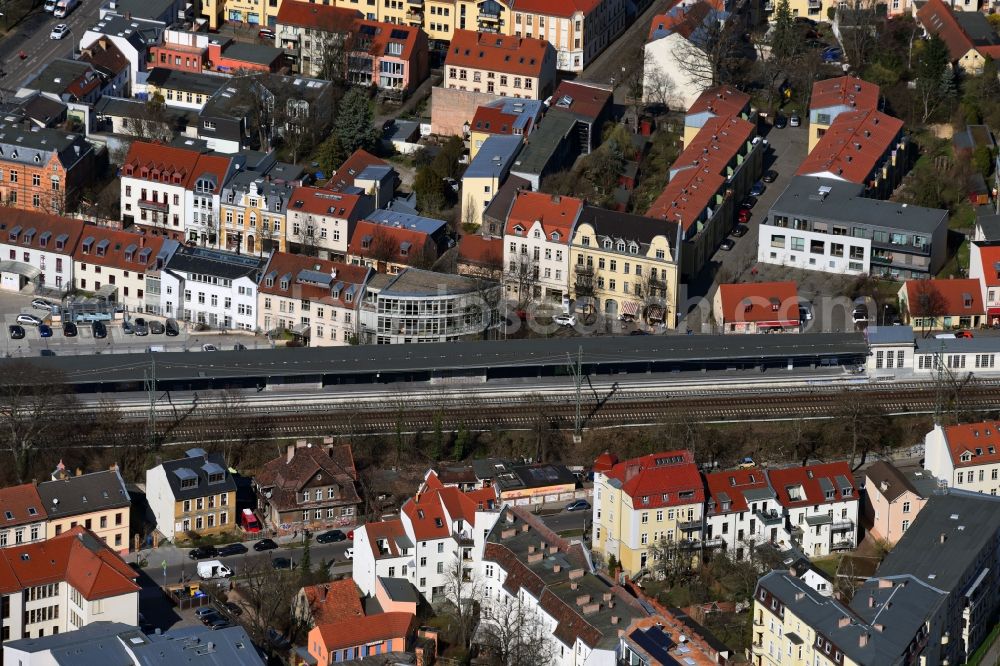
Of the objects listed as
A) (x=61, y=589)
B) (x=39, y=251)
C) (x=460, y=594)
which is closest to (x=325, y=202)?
(x=39, y=251)

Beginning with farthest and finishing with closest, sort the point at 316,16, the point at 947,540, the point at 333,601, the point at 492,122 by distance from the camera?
the point at 316,16
the point at 492,122
the point at 947,540
the point at 333,601

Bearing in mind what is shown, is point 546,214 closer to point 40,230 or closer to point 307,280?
point 307,280

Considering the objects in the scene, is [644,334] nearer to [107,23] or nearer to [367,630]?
[367,630]

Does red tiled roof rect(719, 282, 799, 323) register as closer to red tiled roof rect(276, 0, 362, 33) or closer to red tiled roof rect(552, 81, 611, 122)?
red tiled roof rect(552, 81, 611, 122)

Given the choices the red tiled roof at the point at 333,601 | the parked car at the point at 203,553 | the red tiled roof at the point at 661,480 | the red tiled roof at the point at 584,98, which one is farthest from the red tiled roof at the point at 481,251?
the red tiled roof at the point at 333,601

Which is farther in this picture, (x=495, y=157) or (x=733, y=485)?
(x=495, y=157)

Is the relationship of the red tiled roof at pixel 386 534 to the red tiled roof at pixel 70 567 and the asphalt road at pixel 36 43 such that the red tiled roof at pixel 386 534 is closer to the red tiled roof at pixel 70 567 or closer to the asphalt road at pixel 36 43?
the red tiled roof at pixel 70 567
